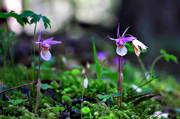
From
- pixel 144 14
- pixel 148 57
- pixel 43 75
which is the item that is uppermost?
pixel 144 14

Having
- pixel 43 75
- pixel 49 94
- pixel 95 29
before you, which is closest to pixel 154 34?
pixel 95 29

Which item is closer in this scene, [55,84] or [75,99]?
[75,99]

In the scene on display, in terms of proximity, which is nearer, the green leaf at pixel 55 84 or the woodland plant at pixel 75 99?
the woodland plant at pixel 75 99

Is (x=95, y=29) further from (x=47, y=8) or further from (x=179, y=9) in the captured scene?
(x=47, y=8)

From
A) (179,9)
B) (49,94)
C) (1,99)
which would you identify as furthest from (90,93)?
(179,9)

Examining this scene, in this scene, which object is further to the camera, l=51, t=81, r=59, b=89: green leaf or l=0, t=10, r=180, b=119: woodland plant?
l=51, t=81, r=59, b=89: green leaf

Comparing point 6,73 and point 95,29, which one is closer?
point 6,73

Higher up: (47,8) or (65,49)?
(47,8)

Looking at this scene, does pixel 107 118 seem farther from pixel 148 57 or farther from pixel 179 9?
pixel 179 9

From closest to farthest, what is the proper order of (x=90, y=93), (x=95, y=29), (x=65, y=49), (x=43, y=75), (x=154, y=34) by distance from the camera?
(x=90, y=93)
(x=43, y=75)
(x=65, y=49)
(x=154, y=34)
(x=95, y=29)

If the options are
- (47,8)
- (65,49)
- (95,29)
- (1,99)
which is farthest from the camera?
(47,8)
